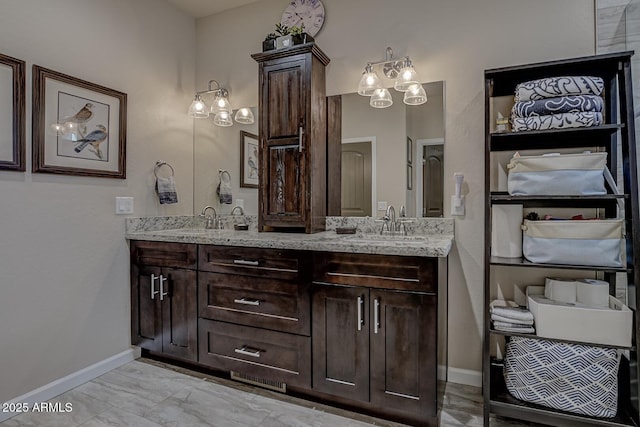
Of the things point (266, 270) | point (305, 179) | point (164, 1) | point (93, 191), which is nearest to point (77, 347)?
point (93, 191)

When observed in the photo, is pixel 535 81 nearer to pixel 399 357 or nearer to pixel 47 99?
pixel 399 357

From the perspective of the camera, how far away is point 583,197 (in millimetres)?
1576

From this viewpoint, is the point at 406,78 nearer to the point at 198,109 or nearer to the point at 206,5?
the point at 198,109

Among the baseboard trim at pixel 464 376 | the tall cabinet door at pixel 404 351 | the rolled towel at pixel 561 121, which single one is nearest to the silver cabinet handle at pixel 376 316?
the tall cabinet door at pixel 404 351

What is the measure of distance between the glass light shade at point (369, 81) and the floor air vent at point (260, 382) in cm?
194

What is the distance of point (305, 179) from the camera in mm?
2414

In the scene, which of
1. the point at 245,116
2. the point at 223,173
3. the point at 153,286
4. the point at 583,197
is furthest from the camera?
the point at 223,173

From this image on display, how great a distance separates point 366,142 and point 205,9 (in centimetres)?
188

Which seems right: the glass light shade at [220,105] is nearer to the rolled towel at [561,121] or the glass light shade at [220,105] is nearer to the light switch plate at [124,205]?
the light switch plate at [124,205]

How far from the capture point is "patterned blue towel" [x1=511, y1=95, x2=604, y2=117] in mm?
1625

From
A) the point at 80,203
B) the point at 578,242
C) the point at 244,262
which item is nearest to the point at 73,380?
the point at 80,203

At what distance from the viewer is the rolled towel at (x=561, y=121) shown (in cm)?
162

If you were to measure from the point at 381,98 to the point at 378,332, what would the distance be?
1514 mm

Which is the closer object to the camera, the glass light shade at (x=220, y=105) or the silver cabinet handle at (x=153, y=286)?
the silver cabinet handle at (x=153, y=286)
